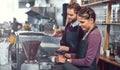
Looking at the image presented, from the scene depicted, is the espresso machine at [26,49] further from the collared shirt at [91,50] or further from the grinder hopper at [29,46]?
the collared shirt at [91,50]

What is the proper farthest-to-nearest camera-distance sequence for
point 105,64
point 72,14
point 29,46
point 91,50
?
point 105,64
point 72,14
point 29,46
point 91,50

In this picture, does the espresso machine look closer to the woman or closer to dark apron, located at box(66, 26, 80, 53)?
the woman

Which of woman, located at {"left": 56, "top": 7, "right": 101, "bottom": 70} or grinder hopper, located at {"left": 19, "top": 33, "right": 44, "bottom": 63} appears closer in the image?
woman, located at {"left": 56, "top": 7, "right": 101, "bottom": 70}

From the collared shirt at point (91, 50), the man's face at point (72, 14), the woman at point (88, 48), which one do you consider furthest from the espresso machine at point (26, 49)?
the man's face at point (72, 14)

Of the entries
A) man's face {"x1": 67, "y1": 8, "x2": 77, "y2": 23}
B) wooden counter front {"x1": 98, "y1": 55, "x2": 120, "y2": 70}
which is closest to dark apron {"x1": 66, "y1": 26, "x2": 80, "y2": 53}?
man's face {"x1": 67, "y1": 8, "x2": 77, "y2": 23}

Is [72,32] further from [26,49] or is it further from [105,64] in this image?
[105,64]

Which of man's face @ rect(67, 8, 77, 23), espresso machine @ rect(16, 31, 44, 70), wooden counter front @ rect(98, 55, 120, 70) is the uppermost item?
man's face @ rect(67, 8, 77, 23)

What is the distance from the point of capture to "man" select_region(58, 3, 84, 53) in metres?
2.43

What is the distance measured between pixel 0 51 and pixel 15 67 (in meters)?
1.09

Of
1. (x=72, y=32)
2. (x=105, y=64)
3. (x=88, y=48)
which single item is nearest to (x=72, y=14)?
(x=72, y=32)

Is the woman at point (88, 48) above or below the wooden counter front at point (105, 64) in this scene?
above

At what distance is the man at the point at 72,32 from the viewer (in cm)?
243

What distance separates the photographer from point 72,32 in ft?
8.23

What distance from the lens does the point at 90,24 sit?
6.72 feet
